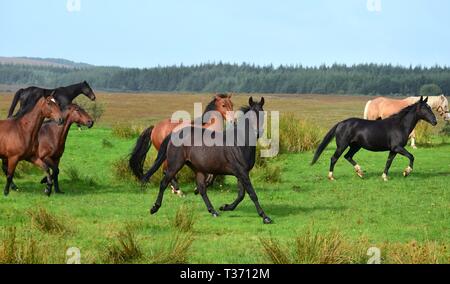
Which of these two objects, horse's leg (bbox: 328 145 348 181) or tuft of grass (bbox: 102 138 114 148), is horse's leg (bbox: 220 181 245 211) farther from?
tuft of grass (bbox: 102 138 114 148)

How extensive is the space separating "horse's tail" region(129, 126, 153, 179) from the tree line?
117 metres

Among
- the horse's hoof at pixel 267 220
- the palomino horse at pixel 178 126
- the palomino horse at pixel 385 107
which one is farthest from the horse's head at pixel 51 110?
the palomino horse at pixel 385 107

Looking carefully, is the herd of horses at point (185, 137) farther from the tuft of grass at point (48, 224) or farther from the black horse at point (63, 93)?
the tuft of grass at point (48, 224)

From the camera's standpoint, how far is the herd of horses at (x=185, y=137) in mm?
11500

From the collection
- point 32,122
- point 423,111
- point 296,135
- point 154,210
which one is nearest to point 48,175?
point 32,122

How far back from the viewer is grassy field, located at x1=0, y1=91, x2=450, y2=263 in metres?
8.34

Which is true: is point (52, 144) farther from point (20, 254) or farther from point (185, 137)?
point (20, 254)

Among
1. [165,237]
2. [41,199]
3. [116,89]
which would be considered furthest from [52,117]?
[116,89]

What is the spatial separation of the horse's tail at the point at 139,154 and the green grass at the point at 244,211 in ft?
1.58

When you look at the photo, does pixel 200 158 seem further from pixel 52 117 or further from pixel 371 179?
pixel 371 179

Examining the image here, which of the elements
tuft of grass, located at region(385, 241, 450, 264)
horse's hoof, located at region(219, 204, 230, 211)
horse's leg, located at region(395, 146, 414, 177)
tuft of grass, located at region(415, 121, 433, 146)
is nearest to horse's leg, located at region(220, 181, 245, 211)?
horse's hoof, located at region(219, 204, 230, 211)

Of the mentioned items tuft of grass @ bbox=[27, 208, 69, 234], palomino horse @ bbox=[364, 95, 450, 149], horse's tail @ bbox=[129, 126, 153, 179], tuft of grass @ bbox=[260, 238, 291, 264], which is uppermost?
palomino horse @ bbox=[364, 95, 450, 149]
